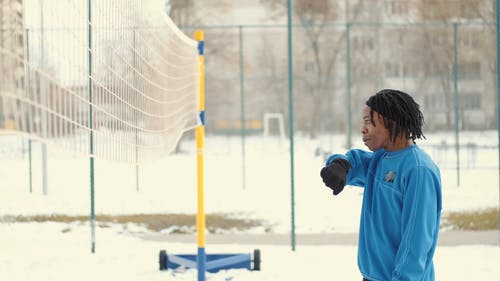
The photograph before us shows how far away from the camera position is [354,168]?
241cm

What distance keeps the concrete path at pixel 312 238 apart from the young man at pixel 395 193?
12.0ft

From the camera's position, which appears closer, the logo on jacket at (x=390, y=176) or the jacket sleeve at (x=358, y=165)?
the logo on jacket at (x=390, y=176)

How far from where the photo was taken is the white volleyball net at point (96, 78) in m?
2.12

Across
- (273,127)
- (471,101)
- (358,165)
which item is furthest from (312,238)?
(273,127)

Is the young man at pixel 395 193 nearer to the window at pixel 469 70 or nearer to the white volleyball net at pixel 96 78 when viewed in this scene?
the white volleyball net at pixel 96 78

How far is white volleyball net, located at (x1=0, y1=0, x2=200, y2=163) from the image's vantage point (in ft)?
6.97

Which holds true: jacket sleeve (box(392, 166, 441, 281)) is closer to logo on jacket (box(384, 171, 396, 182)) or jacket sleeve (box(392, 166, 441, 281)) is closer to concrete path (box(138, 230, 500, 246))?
logo on jacket (box(384, 171, 396, 182))

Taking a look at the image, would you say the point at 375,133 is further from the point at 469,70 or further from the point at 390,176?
the point at 469,70

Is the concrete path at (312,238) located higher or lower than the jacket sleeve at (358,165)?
lower

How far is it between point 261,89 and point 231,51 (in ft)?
5.60

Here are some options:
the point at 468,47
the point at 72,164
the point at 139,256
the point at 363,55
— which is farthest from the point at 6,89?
the point at 363,55

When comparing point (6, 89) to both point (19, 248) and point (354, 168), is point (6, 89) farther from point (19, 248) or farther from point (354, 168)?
point (19, 248)

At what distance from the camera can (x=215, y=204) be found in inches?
361

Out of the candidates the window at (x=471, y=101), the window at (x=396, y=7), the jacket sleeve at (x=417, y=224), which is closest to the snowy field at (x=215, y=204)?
the window at (x=471, y=101)
